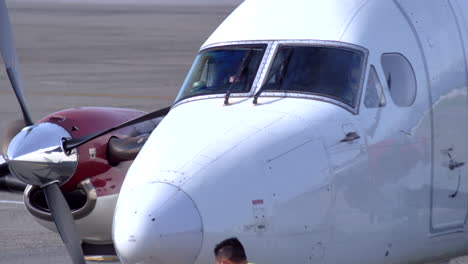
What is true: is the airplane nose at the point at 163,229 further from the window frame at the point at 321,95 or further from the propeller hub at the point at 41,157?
the propeller hub at the point at 41,157

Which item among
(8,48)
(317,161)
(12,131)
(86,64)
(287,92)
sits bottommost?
(86,64)

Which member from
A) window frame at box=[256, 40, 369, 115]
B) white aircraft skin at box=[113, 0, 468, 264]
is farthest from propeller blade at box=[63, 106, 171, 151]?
window frame at box=[256, 40, 369, 115]

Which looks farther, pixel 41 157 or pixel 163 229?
pixel 41 157

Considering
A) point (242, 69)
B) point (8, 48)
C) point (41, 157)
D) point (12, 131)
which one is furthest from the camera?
point (8, 48)

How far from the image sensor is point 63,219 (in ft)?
35.6

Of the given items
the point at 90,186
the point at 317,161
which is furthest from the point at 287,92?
the point at 90,186

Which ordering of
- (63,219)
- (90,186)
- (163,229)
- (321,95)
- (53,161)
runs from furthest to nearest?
(90,186) < (63,219) < (53,161) < (321,95) < (163,229)

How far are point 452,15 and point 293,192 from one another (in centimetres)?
314

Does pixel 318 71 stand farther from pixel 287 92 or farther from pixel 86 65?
pixel 86 65

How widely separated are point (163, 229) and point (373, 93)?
2587 mm

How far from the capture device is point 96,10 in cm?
7262

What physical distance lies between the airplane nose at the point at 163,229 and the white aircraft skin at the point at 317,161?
0.01 metres

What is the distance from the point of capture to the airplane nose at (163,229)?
7.90m

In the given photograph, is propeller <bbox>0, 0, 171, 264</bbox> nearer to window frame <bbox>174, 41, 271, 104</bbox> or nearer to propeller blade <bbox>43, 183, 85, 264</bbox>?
propeller blade <bbox>43, 183, 85, 264</bbox>
